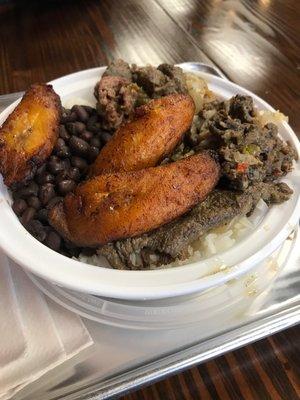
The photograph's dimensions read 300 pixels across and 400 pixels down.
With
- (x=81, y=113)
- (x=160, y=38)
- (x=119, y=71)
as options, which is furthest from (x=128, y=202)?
(x=160, y=38)

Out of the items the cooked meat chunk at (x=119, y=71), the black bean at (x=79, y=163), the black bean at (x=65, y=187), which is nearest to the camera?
the black bean at (x=65, y=187)

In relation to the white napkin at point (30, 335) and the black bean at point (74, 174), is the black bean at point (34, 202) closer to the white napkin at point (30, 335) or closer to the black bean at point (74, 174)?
the black bean at point (74, 174)

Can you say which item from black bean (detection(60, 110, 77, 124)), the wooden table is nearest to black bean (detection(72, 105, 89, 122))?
black bean (detection(60, 110, 77, 124))

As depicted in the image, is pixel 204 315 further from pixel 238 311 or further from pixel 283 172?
pixel 283 172

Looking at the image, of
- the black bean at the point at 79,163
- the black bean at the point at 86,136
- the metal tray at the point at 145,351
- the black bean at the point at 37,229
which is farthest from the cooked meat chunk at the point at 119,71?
the metal tray at the point at 145,351

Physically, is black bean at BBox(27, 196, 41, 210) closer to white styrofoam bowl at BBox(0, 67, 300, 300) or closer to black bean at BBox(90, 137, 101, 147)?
white styrofoam bowl at BBox(0, 67, 300, 300)

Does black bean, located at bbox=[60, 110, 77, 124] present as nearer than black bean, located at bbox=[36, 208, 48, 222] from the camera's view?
No

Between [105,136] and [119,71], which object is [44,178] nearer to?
[105,136]

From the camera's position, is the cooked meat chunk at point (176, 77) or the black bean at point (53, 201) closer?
the black bean at point (53, 201)
